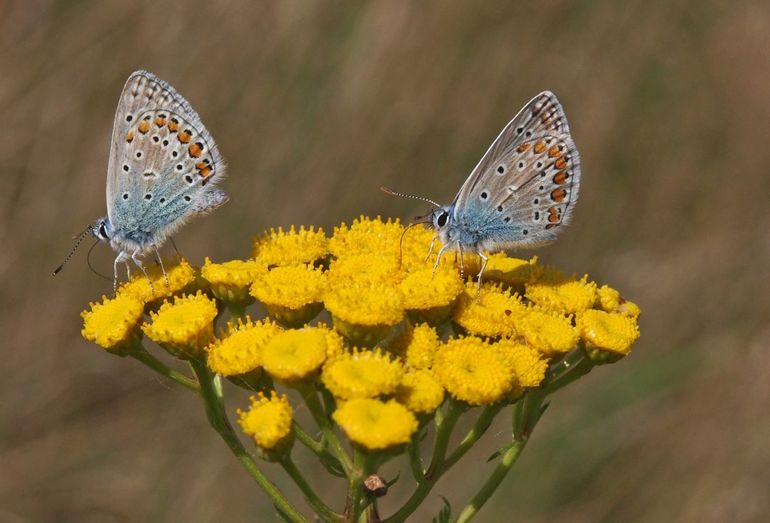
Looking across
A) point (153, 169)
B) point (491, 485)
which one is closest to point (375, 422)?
point (491, 485)

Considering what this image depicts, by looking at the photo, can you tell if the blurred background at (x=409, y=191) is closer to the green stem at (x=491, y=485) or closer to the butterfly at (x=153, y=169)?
the butterfly at (x=153, y=169)

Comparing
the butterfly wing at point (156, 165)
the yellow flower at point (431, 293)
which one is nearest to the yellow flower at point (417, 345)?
the yellow flower at point (431, 293)

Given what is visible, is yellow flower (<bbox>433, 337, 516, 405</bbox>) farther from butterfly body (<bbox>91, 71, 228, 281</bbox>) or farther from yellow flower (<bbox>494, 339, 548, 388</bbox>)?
butterfly body (<bbox>91, 71, 228, 281</bbox>)

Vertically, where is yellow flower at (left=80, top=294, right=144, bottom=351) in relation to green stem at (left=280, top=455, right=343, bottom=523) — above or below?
above

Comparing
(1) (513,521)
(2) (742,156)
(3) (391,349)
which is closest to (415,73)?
(2) (742,156)

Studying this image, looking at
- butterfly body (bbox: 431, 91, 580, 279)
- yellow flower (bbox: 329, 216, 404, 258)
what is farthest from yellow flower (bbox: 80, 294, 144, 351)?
butterfly body (bbox: 431, 91, 580, 279)

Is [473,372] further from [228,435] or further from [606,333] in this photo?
[228,435]
